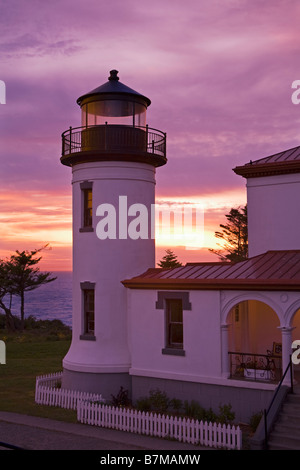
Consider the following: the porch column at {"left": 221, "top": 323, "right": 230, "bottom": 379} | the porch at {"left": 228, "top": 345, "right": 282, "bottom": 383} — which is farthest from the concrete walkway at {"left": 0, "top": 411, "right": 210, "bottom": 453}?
the porch at {"left": 228, "top": 345, "right": 282, "bottom": 383}

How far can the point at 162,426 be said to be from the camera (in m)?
16.4

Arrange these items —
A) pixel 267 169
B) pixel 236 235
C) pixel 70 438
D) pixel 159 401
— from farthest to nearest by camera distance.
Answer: pixel 236 235
pixel 267 169
pixel 159 401
pixel 70 438

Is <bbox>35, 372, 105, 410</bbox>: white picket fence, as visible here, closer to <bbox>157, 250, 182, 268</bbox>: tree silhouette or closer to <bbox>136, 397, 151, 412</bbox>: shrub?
<bbox>136, 397, 151, 412</bbox>: shrub

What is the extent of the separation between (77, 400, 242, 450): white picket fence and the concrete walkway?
0.90 feet

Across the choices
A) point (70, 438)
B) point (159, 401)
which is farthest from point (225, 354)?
point (70, 438)

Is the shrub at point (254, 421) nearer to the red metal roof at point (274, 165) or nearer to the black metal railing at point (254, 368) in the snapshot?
the black metal railing at point (254, 368)

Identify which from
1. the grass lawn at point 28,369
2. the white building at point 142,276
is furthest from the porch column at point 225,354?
the grass lawn at point 28,369

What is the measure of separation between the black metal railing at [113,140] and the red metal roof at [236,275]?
512 centimetres

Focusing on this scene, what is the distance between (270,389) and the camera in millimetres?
16844

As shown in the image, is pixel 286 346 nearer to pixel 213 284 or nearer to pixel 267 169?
pixel 213 284

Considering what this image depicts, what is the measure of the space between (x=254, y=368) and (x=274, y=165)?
8.06 metres

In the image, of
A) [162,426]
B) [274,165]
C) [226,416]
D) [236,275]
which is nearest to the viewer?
[162,426]

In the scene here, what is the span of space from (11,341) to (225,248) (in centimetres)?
2403
